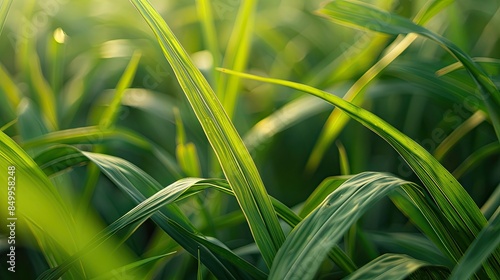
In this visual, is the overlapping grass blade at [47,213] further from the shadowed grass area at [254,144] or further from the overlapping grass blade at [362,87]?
the overlapping grass blade at [362,87]

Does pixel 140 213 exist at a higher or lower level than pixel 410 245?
higher

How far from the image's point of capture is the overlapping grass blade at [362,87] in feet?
1.98

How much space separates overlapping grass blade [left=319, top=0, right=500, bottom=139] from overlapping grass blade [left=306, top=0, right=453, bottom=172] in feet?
0.29

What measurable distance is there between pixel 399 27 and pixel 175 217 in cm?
23

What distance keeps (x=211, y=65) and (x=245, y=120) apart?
0.24ft

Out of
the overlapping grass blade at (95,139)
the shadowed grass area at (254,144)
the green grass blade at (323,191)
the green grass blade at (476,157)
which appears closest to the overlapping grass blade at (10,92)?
the shadowed grass area at (254,144)

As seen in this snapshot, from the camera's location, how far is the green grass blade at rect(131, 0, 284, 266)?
1.59 ft

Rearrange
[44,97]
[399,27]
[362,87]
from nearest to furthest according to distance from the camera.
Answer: [399,27] → [362,87] → [44,97]

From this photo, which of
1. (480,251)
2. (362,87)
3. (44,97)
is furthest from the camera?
(44,97)

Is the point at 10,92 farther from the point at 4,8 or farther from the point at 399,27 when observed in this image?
the point at 399,27

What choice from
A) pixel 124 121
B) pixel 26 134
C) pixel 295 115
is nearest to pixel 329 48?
pixel 295 115

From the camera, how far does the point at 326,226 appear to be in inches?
16.9

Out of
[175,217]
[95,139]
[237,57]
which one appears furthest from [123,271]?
[237,57]

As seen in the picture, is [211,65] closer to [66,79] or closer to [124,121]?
Result: [124,121]
